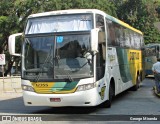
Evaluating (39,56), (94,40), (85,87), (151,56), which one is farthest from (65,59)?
(151,56)

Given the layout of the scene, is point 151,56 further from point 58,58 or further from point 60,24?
point 58,58

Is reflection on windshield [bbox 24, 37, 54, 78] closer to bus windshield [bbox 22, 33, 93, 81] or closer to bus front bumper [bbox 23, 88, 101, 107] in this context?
bus windshield [bbox 22, 33, 93, 81]

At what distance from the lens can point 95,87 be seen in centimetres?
1141

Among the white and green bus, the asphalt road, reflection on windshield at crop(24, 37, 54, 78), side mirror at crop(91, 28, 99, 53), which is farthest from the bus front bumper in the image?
the white and green bus

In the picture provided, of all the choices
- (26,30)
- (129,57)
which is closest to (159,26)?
(129,57)

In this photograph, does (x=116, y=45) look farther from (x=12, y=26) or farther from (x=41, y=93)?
(x=12, y=26)

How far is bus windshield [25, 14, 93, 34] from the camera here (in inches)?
463

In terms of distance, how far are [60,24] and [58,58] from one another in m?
1.22

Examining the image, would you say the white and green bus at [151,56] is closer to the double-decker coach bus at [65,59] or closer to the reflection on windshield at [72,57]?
the double-decker coach bus at [65,59]

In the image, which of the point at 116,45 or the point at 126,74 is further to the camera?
the point at 126,74

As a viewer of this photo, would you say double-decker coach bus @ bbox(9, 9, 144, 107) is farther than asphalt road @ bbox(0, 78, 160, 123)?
Yes

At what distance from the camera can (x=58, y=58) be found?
11.4m

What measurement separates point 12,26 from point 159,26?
22371 millimetres

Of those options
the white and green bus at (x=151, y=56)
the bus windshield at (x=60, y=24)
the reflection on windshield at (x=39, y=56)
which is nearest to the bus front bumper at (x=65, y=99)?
the reflection on windshield at (x=39, y=56)
